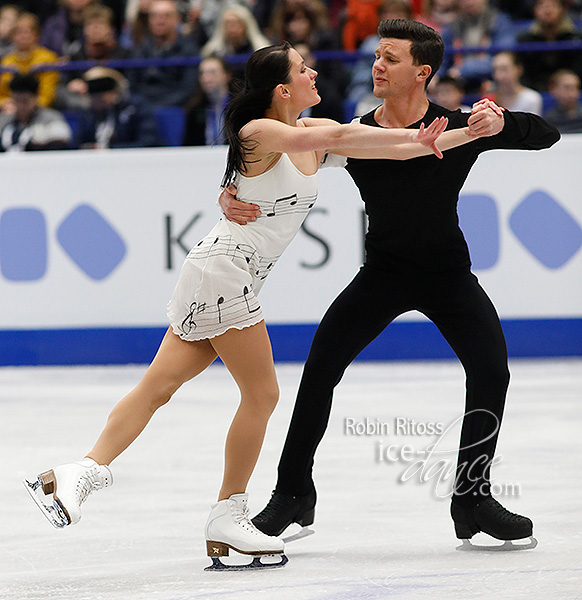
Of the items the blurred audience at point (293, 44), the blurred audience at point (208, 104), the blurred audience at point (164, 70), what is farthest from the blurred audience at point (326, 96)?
the blurred audience at point (164, 70)

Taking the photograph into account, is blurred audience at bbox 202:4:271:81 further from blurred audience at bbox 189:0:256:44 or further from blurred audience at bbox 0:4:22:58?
blurred audience at bbox 0:4:22:58

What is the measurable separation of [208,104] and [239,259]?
15.0ft

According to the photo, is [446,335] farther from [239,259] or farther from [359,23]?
[359,23]

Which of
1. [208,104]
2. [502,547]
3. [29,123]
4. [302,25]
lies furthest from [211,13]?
[502,547]

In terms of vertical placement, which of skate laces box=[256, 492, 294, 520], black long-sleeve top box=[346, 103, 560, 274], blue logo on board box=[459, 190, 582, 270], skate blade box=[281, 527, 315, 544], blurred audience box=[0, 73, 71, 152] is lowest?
blue logo on board box=[459, 190, 582, 270]

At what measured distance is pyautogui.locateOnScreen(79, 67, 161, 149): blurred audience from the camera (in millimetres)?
7191

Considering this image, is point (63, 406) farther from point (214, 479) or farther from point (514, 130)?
point (514, 130)

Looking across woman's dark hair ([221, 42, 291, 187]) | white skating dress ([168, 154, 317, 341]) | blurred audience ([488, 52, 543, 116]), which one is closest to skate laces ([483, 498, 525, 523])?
white skating dress ([168, 154, 317, 341])

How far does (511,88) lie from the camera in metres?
7.04

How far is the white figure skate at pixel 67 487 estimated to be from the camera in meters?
2.65

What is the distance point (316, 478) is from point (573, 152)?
11.0 ft

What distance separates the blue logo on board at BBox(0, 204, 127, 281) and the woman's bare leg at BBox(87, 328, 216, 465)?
3922 mm

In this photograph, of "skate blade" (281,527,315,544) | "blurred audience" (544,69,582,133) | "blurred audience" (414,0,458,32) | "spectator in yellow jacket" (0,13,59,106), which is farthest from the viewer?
"spectator in yellow jacket" (0,13,59,106)

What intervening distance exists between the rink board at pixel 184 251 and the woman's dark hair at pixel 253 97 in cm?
363
